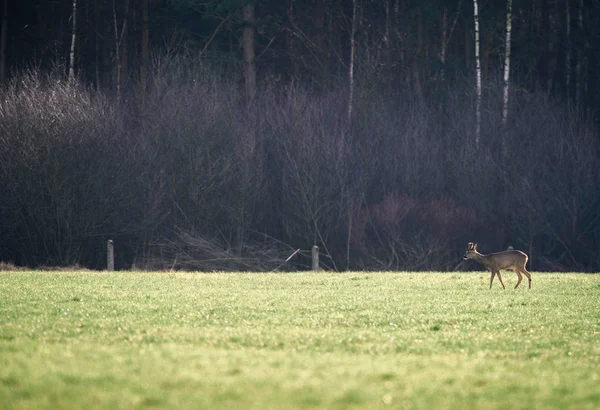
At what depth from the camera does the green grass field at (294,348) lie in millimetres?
10008

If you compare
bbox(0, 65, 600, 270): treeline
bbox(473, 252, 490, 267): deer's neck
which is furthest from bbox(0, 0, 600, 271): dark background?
bbox(473, 252, 490, 267): deer's neck

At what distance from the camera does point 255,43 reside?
187 ft

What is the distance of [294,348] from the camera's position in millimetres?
13531

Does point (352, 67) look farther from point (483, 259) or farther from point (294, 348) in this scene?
point (294, 348)

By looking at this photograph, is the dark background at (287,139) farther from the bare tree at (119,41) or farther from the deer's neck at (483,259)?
the deer's neck at (483,259)

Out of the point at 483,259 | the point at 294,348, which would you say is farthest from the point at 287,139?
the point at 294,348

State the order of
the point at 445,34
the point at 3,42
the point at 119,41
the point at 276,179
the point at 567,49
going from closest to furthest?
the point at 276,179 → the point at 119,41 → the point at 3,42 → the point at 567,49 → the point at 445,34

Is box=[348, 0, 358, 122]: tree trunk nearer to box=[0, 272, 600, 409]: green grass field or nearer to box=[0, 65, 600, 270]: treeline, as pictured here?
box=[0, 65, 600, 270]: treeline

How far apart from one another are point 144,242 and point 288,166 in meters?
8.17

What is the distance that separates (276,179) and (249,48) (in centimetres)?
949

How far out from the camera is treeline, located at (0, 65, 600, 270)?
141ft

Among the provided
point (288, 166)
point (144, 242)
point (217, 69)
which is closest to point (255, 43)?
point (217, 69)

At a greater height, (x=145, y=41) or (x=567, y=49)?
(x=567, y=49)

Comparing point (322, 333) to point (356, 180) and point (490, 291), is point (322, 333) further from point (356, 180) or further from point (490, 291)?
point (356, 180)
